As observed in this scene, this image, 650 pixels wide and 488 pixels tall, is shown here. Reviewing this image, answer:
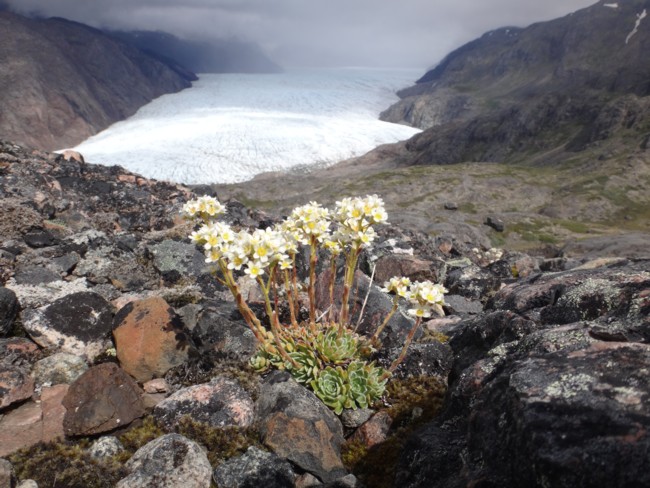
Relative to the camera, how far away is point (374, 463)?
4914 millimetres

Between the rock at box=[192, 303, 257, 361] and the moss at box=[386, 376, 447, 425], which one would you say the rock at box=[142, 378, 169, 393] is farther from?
the moss at box=[386, 376, 447, 425]

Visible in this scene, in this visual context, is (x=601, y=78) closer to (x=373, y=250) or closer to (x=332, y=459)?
(x=373, y=250)

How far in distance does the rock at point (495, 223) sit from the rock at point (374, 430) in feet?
244

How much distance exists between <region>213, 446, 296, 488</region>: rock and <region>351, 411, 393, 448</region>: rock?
0.99 m

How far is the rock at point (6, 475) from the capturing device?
4.30 meters

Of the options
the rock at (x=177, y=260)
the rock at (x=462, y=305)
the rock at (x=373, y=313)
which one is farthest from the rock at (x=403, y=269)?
the rock at (x=177, y=260)

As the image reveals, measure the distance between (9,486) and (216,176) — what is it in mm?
93530

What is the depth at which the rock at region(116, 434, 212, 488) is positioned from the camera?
14.7 feet

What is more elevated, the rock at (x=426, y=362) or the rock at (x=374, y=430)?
the rock at (x=426, y=362)

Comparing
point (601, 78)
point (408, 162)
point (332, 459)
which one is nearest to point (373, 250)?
point (332, 459)

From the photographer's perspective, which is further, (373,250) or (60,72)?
(60,72)

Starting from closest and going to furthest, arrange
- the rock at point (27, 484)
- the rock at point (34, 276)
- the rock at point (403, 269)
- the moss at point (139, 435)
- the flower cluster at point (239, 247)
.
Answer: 1. the rock at point (27, 484)
2. the flower cluster at point (239, 247)
3. the moss at point (139, 435)
4. the rock at point (34, 276)
5. the rock at point (403, 269)

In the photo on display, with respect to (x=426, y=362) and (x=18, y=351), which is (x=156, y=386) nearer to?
(x=18, y=351)

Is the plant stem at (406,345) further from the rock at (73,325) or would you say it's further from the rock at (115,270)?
the rock at (115,270)
